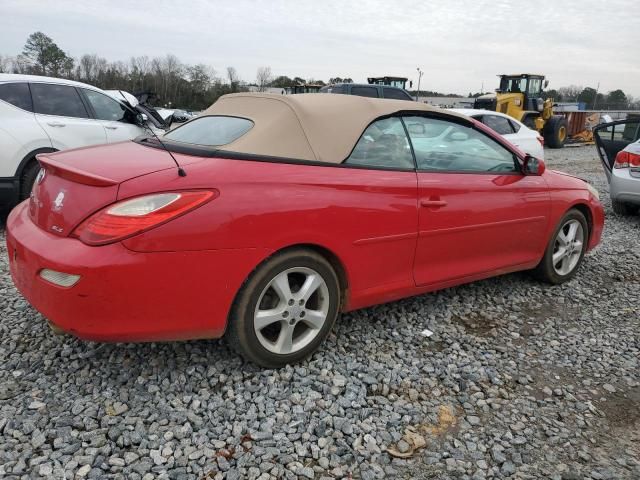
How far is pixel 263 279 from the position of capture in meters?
2.56

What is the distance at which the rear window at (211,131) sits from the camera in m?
2.89

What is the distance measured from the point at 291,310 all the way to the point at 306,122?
42.3 inches

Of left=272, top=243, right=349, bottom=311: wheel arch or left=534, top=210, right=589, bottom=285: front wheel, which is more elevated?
left=272, top=243, right=349, bottom=311: wheel arch

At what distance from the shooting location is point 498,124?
10.4 metres

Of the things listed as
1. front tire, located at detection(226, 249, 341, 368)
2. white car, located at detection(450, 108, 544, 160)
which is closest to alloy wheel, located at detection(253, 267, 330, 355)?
front tire, located at detection(226, 249, 341, 368)

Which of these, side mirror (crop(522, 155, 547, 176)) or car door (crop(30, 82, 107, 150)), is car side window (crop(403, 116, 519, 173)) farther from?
car door (crop(30, 82, 107, 150))

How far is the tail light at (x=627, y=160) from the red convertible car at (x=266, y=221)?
4.20m

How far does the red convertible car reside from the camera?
2266mm

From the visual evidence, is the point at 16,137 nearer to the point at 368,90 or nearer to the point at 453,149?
the point at 453,149

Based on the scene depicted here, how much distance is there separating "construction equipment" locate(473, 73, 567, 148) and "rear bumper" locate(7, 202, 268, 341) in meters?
19.3

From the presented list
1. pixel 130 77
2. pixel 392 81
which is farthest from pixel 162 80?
pixel 392 81

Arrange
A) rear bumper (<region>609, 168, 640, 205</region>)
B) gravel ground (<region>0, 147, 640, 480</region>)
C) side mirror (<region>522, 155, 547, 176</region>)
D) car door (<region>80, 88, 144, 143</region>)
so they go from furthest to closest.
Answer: rear bumper (<region>609, 168, 640, 205</region>), car door (<region>80, 88, 144, 143</region>), side mirror (<region>522, 155, 547, 176</region>), gravel ground (<region>0, 147, 640, 480</region>)

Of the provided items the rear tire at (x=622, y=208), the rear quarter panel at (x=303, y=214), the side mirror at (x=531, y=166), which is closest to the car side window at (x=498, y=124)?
A: the rear tire at (x=622, y=208)

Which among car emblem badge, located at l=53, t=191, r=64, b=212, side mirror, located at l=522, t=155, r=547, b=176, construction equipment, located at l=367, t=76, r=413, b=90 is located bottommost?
car emblem badge, located at l=53, t=191, r=64, b=212
